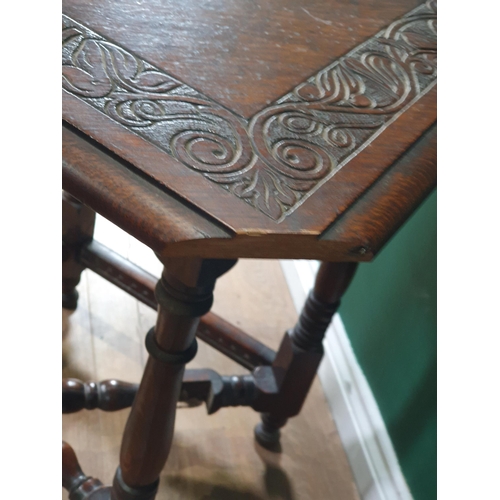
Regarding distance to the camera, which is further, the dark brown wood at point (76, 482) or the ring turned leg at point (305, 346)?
the ring turned leg at point (305, 346)

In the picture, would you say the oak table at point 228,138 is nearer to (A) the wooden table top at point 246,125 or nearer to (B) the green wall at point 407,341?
(A) the wooden table top at point 246,125

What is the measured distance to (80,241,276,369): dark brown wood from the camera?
1038mm

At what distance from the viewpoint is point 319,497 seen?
1036 mm

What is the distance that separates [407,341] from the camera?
1.01 meters

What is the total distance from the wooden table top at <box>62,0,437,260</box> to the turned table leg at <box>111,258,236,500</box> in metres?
0.13

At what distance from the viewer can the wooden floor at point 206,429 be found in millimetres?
1007

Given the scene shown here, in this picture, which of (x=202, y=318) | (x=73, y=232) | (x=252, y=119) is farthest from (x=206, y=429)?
(x=252, y=119)

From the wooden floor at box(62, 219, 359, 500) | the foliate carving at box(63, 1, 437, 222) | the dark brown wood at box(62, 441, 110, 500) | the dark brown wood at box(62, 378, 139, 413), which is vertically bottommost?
the wooden floor at box(62, 219, 359, 500)

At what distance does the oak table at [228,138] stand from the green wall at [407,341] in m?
0.36

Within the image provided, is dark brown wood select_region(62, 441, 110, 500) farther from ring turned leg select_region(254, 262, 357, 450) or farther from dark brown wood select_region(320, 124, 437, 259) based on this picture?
dark brown wood select_region(320, 124, 437, 259)

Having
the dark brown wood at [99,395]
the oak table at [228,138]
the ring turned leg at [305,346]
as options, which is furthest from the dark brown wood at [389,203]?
the dark brown wood at [99,395]

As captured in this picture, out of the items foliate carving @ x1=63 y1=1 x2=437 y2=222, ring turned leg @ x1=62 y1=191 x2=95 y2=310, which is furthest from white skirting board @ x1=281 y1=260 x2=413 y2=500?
foliate carving @ x1=63 y1=1 x2=437 y2=222
